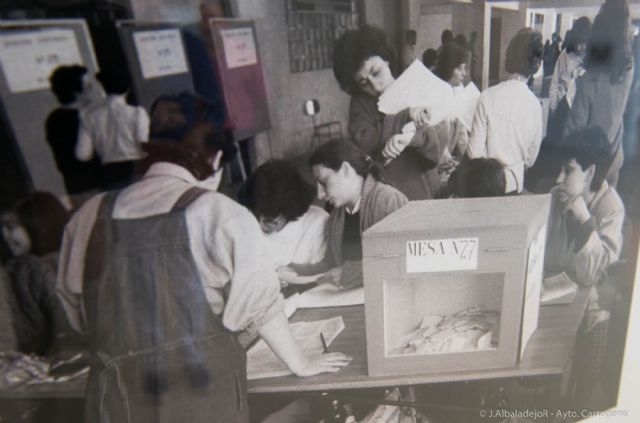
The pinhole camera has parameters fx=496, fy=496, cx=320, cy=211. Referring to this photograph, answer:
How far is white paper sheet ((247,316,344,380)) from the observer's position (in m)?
0.99

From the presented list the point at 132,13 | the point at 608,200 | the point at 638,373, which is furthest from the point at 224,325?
the point at 638,373

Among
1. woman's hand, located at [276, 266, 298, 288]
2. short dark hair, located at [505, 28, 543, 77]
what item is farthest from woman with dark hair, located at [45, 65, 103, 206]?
short dark hair, located at [505, 28, 543, 77]

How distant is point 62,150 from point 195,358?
1.47 feet

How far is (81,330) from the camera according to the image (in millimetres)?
928

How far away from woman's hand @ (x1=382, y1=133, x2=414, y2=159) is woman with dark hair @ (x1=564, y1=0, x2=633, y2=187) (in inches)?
13.8

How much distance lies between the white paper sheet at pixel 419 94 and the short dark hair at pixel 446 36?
59 millimetres

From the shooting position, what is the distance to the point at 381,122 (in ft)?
2.96

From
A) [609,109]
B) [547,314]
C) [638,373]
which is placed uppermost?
[609,109]

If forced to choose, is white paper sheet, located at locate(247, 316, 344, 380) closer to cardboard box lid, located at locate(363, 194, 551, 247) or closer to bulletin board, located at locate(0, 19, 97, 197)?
cardboard box lid, located at locate(363, 194, 551, 247)

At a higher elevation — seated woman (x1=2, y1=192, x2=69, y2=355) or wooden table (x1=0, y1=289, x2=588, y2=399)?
seated woman (x1=2, y1=192, x2=69, y2=355)

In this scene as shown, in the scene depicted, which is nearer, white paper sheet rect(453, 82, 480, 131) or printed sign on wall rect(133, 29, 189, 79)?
printed sign on wall rect(133, 29, 189, 79)

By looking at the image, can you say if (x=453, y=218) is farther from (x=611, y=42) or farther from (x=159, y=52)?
(x=159, y=52)

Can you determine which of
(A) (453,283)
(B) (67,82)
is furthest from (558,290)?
(B) (67,82)

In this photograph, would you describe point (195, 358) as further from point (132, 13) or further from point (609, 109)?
point (609, 109)
